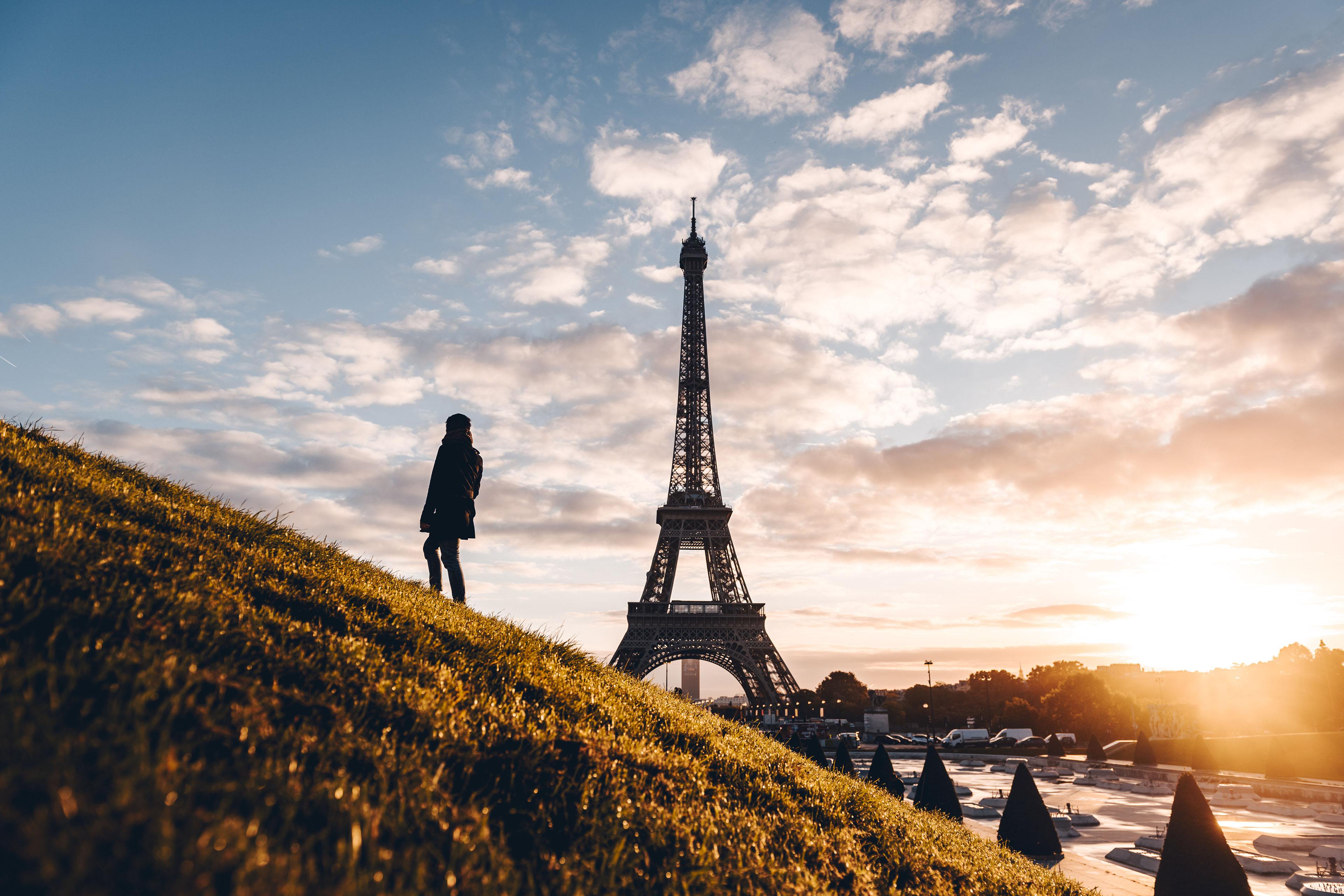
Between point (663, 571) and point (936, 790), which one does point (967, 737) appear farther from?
point (936, 790)

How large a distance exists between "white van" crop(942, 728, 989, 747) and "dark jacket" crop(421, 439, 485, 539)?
78.4m

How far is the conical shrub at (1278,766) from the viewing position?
37094 millimetres

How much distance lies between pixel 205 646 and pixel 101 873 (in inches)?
83.1

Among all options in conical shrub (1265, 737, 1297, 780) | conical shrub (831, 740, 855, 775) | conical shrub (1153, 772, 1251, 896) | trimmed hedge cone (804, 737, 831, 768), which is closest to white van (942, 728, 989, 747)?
conical shrub (1265, 737, 1297, 780)

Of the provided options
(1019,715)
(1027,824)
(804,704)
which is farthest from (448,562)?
(1019,715)

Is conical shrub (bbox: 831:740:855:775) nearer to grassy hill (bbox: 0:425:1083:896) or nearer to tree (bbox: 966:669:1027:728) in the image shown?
grassy hill (bbox: 0:425:1083:896)

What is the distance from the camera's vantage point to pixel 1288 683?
73250 mm

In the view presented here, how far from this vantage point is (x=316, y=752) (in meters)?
3.29

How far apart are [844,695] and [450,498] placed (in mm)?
120974

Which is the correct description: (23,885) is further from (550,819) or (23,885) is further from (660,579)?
(660,579)

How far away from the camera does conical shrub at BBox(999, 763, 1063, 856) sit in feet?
62.7

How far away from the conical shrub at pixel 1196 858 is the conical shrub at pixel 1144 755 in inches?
1477

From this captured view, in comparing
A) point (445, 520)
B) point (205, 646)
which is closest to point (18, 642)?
point (205, 646)

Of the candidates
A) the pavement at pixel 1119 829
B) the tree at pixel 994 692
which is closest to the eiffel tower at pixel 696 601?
the pavement at pixel 1119 829
